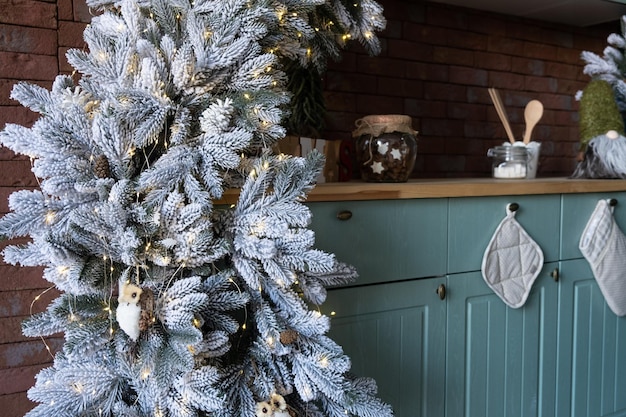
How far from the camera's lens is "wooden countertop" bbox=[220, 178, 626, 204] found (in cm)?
131

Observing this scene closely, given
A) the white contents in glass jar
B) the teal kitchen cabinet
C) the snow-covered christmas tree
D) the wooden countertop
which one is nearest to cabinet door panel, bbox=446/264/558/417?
the teal kitchen cabinet

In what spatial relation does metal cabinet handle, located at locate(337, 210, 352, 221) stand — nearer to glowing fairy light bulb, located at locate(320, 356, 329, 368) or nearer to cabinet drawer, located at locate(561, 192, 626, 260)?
glowing fairy light bulb, located at locate(320, 356, 329, 368)

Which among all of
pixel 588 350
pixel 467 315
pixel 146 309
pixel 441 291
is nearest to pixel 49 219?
pixel 146 309

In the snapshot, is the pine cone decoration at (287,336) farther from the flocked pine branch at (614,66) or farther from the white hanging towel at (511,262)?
the flocked pine branch at (614,66)

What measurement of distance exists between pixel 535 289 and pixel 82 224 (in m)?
→ 1.32

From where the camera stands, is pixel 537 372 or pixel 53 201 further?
pixel 537 372

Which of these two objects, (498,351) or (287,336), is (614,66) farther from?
(287,336)

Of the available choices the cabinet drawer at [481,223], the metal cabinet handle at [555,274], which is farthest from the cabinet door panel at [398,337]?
the metal cabinet handle at [555,274]

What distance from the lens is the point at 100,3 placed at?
1188 millimetres

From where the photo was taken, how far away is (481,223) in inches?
61.9

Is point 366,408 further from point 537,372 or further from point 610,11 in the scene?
point 610,11

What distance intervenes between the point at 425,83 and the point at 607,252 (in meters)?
0.86

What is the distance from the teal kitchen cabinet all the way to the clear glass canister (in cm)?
22

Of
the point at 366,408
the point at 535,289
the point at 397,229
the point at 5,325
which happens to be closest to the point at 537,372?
the point at 535,289
